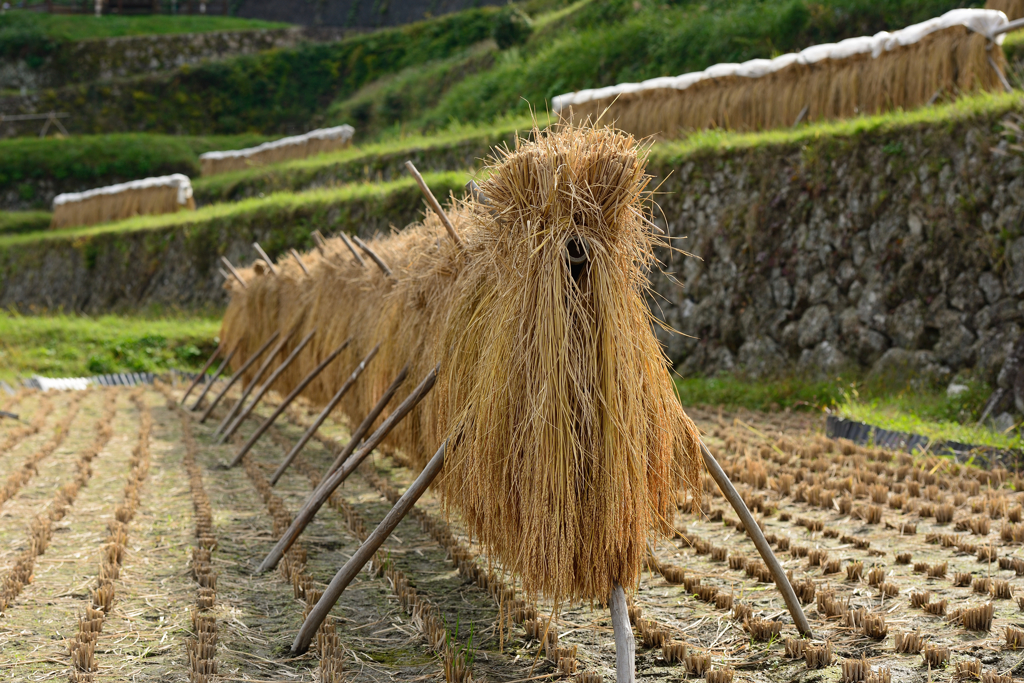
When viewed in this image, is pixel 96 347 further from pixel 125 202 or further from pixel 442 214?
pixel 442 214

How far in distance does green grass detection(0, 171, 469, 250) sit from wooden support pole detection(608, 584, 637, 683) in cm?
964

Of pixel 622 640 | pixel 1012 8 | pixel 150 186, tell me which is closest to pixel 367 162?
pixel 150 186

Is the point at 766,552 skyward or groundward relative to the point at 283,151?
groundward

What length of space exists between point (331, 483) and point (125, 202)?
65.4ft

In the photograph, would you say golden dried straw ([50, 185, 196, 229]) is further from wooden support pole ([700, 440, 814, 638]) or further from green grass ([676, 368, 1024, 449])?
wooden support pole ([700, 440, 814, 638])

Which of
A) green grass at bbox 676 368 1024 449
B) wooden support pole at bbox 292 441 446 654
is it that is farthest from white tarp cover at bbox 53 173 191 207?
wooden support pole at bbox 292 441 446 654

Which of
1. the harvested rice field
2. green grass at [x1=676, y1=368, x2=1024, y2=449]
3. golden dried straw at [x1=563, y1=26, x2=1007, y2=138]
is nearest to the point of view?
the harvested rice field

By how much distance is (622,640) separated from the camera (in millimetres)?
2346

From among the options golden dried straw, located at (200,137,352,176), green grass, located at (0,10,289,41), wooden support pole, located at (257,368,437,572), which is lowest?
wooden support pole, located at (257,368,437,572)

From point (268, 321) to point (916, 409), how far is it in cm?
637

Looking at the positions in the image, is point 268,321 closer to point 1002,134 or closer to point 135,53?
point 1002,134

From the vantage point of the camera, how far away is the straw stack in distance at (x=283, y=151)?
1975 cm

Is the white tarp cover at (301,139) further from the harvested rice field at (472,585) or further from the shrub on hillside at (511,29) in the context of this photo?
the harvested rice field at (472,585)

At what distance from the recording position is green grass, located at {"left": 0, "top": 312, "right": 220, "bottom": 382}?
12.4 meters
